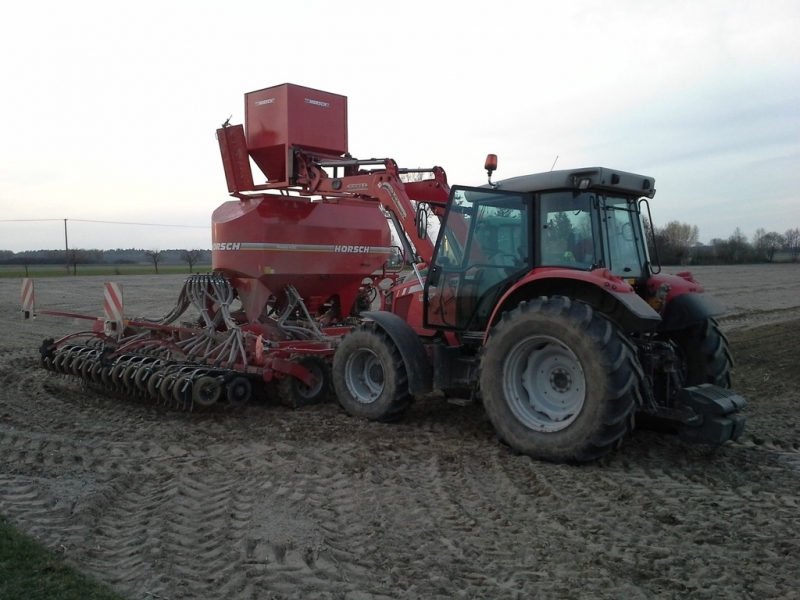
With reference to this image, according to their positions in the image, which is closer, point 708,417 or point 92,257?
point 708,417

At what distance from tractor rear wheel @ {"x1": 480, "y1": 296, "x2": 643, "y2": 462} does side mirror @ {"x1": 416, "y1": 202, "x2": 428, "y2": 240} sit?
4.90ft

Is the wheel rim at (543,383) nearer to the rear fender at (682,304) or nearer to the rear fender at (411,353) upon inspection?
the rear fender at (411,353)

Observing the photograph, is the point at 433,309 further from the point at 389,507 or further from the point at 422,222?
the point at 389,507

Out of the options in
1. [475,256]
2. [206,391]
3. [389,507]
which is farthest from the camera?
[206,391]

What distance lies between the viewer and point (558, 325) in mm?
5172

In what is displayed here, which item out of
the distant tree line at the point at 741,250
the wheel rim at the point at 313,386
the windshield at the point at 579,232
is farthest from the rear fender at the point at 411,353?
the distant tree line at the point at 741,250

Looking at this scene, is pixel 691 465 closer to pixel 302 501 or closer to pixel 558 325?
pixel 558 325

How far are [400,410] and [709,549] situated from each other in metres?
3.26

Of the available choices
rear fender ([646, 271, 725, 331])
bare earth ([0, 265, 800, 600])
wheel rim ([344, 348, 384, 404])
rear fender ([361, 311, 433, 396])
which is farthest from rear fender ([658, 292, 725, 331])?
wheel rim ([344, 348, 384, 404])

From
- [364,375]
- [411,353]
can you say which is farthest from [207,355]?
[411,353]

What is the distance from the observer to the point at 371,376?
697 cm

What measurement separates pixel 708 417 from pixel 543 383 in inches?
47.0

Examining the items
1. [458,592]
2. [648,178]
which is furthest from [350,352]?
[458,592]

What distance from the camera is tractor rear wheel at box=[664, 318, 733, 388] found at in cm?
600
